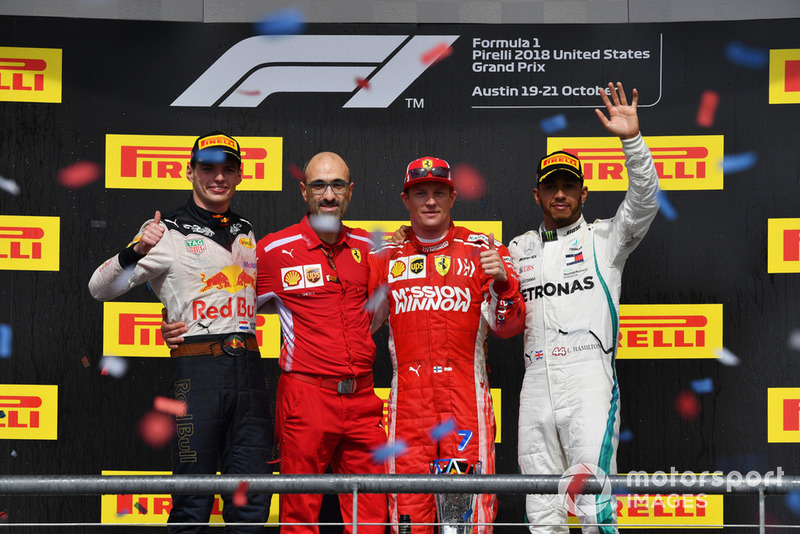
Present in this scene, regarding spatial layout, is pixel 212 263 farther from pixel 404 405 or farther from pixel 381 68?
pixel 381 68

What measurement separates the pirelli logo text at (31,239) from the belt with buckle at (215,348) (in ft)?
3.64

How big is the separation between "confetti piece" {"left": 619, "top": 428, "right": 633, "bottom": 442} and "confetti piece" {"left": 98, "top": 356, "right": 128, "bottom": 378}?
208cm

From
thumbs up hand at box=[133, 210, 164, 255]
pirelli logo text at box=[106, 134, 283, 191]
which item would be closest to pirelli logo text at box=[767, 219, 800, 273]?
pirelli logo text at box=[106, 134, 283, 191]

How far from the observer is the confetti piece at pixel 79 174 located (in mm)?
3379

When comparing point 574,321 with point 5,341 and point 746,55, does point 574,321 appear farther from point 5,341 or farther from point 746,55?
point 5,341

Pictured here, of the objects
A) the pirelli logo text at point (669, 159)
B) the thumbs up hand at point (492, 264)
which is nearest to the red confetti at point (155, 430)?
the thumbs up hand at point (492, 264)

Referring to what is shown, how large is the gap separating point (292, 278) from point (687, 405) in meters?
1.75

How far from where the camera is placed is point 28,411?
3332mm

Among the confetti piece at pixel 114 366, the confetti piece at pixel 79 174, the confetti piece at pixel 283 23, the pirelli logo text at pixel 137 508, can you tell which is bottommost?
the pirelli logo text at pixel 137 508

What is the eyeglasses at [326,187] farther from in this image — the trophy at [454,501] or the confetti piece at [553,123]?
the confetti piece at [553,123]

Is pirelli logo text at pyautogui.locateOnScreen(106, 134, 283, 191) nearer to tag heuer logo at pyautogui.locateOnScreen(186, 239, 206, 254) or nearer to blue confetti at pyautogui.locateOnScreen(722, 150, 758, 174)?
tag heuer logo at pyautogui.locateOnScreen(186, 239, 206, 254)

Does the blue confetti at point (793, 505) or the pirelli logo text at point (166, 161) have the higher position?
the pirelli logo text at point (166, 161)

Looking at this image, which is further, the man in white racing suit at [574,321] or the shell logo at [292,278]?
the shell logo at [292,278]

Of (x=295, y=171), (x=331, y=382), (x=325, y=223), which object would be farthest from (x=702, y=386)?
(x=295, y=171)
